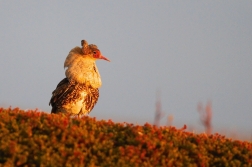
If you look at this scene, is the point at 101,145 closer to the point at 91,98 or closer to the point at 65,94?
the point at 65,94

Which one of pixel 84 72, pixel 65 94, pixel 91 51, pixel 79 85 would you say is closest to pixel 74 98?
pixel 65 94

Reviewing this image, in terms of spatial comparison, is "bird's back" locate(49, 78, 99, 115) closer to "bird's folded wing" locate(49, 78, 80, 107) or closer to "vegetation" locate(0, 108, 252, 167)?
"bird's folded wing" locate(49, 78, 80, 107)

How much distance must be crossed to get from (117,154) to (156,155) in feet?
2.18

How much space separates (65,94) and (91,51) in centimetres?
184

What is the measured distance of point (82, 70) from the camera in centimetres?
1468

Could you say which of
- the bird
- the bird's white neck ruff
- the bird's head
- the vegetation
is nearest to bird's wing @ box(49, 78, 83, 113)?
the bird

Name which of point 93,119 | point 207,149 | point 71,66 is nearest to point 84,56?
A: point 71,66

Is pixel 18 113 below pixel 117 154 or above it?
above

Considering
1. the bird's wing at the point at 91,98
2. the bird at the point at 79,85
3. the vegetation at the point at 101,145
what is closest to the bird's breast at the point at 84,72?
the bird at the point at 79,85

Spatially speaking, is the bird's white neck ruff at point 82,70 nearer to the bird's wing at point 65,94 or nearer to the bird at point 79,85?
the bird at point 79,85

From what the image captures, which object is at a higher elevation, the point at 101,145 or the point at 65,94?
the point at 65,94

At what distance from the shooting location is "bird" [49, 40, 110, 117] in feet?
46.4

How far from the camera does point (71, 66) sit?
1495cm

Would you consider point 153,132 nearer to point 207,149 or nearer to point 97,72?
point 207,149
